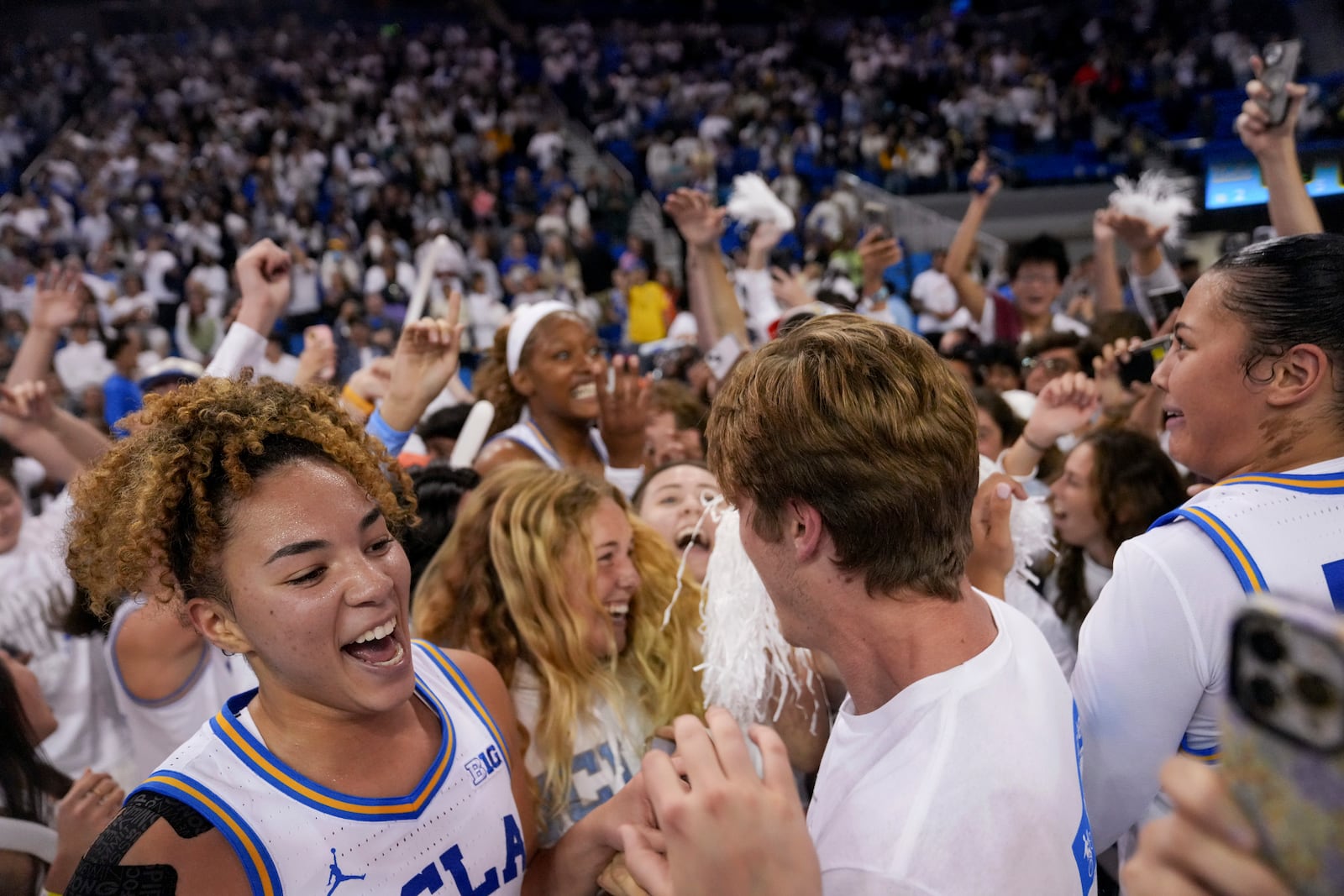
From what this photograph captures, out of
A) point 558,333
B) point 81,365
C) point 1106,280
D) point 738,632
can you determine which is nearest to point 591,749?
point 738,632

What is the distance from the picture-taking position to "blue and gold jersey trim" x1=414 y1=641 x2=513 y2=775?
1.78m

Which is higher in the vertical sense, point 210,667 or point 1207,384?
point 1207,384

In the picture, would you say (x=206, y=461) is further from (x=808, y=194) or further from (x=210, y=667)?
(x=808, y=194)

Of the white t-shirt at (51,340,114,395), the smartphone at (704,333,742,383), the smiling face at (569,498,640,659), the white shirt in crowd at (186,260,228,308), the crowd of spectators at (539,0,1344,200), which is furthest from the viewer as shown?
the crowd of spectators at (539,0,1344,200)

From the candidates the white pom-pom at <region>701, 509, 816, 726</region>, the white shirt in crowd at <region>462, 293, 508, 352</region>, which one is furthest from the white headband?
the white shirt in crowd at <region>462, 293, 508, 352</region>

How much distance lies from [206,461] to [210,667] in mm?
1182

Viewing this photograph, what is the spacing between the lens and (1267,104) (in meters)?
2.81

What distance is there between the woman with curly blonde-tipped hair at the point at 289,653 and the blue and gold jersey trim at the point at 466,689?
0.08 meters

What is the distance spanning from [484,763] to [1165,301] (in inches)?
121

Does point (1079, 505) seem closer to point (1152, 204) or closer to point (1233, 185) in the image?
point (1152, 204)

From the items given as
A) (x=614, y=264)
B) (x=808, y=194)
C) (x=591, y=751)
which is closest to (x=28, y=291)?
(x=614, y=264)

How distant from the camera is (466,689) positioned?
181cm

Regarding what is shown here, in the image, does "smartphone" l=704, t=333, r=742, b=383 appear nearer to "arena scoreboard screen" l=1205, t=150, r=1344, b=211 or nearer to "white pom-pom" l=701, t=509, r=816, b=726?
"arena scoreboard screen" l=1205, t=150, r=1344, b=211

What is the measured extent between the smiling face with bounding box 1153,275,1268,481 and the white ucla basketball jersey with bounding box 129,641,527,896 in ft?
4.37
